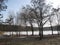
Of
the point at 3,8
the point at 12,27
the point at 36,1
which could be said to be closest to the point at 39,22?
the point at 36,1

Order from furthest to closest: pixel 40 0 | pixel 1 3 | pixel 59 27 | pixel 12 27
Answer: pixel 59 27 < pixel 12 27 < pixel 40 0 < pixel 1 3

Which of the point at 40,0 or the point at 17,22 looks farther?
the point at 17,22

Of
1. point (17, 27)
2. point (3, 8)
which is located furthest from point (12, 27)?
point (3, 8)

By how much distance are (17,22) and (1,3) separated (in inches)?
1473

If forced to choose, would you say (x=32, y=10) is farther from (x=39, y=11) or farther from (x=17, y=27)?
(x=17, y=27)

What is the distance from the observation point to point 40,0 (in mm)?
41656

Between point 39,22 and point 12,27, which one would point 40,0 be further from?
point 12,27

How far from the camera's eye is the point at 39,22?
4200 cm

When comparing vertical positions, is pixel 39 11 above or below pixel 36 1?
below

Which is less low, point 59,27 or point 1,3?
point 1,3

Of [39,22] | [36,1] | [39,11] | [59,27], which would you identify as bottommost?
[59,27]

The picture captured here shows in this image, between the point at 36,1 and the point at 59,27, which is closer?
the point at 36,1

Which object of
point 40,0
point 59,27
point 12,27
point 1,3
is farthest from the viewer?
point 59,27

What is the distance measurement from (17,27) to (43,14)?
27240 millimetres
